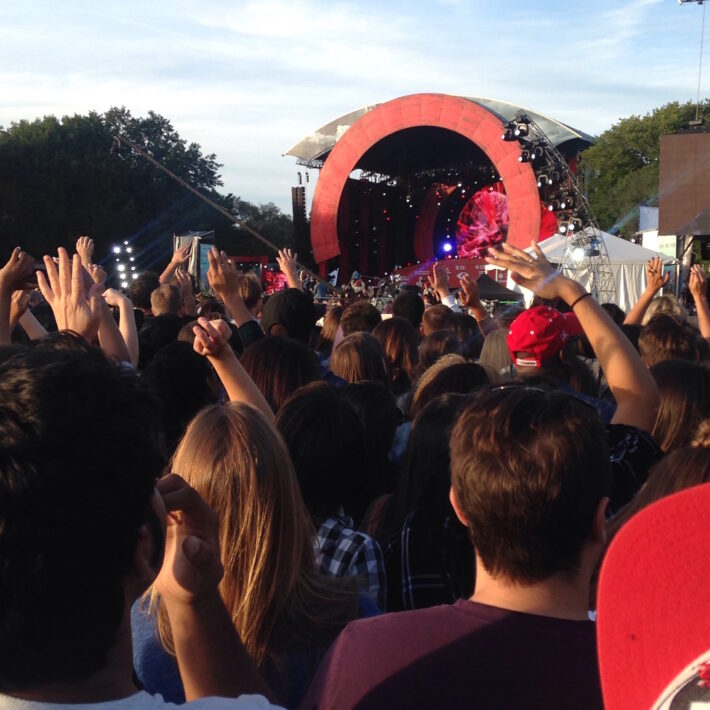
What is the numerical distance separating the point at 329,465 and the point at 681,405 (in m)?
1.36

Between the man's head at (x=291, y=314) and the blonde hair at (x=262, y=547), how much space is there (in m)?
2.98

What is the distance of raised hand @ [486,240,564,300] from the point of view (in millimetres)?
2820

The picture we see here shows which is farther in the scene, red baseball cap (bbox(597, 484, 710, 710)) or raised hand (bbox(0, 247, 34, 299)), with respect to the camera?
raised hand (bbox(0, 247, 34, 299))

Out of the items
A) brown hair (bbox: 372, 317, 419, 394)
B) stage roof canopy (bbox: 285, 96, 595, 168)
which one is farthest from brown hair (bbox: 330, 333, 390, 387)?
stage roof canopy (bbox: 285, 96, 595, 168)

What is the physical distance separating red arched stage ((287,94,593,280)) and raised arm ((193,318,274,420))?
26240 millimetres

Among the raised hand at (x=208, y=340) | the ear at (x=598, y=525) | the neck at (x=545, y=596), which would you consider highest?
the raised hand at (x=208, y=340)

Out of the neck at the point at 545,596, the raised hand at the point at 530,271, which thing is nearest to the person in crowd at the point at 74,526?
the neck at the point at 545,596

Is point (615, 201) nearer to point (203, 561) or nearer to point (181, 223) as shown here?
point (181, 223)

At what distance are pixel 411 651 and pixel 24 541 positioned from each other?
65 cm

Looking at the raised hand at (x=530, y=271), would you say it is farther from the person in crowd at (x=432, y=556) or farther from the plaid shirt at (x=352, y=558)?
the plaid shirt at (x=352, y=558)

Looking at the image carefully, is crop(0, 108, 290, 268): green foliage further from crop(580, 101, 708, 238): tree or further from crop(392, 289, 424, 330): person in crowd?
crop(392, 289, 424, 330): person in crowd

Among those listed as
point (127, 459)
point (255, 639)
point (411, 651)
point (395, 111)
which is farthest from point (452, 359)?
point (395, 111)

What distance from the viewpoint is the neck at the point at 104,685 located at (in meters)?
0.98

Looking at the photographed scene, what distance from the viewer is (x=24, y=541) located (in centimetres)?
96
